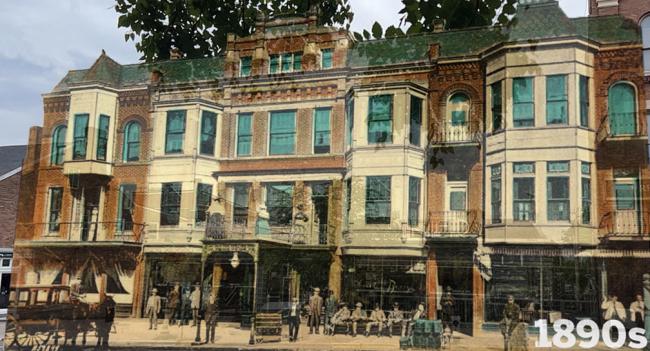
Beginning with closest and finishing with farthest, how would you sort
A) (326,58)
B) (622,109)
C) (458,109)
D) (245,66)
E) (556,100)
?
(622,109) < (556,100) < (458,109) < (326,58) < (245,66)

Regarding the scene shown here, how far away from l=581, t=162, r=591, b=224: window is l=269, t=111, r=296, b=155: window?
9.62ft

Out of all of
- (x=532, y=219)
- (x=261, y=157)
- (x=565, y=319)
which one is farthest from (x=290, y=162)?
(x=565, y=319)

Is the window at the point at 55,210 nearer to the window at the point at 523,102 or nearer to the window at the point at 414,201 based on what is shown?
the window at the point at 414,201

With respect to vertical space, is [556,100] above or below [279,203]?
above

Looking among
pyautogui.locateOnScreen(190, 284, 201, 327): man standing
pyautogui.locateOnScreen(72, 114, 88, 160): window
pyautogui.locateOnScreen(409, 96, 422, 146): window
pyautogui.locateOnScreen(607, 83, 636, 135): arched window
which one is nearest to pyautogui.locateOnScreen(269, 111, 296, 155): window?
pyautogui.locateOnScreen(409, 96, 422, 146): window

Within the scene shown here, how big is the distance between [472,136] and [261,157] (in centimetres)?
226

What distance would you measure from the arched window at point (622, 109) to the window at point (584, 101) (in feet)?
0.66

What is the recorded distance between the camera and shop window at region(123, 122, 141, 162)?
7285 mm

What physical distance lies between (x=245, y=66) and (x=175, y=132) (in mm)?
1100

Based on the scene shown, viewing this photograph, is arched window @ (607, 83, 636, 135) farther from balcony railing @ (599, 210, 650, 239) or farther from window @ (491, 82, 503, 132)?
window @ (491, 82, 503, 132)

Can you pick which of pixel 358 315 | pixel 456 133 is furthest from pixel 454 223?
pixel 358 315

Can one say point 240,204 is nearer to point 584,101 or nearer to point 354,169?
point 354,169

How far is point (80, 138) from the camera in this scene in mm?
7422

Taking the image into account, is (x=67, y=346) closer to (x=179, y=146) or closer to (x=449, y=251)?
(x=179, y=146)
